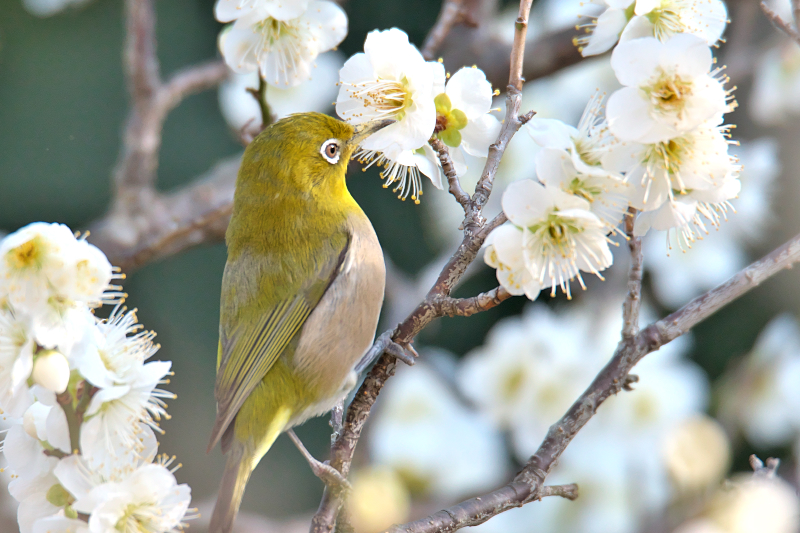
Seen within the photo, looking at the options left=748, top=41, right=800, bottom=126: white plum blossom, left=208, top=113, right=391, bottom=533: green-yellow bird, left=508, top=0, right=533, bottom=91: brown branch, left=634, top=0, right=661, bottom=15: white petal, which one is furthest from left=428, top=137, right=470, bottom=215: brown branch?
left=748, top=41, right=800, bottom=126: white plum blossom

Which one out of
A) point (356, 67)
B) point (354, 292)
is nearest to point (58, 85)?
point (354, 292)

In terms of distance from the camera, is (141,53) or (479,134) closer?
(479,134)

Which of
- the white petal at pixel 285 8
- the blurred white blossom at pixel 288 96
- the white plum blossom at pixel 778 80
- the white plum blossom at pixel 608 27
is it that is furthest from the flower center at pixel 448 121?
the white plum blossom at pixel 778 80

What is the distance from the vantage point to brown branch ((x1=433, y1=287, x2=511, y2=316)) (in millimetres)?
1247

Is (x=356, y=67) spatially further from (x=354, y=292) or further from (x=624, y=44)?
(x=354, y=292)

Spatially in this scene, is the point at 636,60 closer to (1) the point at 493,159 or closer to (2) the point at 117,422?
(1) the point at 493,159

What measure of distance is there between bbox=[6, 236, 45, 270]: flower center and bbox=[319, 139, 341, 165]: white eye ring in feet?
3.74

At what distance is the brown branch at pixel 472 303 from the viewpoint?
125cm

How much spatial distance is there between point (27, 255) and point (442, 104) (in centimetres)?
78

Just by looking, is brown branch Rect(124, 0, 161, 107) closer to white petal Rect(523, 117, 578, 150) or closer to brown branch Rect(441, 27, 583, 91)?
brown branch Rect(441, 27, 583, 91)

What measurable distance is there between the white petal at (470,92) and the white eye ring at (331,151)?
88 cm

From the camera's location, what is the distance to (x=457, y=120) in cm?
148

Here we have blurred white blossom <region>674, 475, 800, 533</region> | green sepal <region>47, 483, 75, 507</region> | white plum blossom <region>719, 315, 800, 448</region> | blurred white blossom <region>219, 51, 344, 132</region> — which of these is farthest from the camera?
blurred white blossom <region>219, 51, 344, 132</region>

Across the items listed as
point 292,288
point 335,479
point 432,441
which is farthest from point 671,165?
point 432,441
